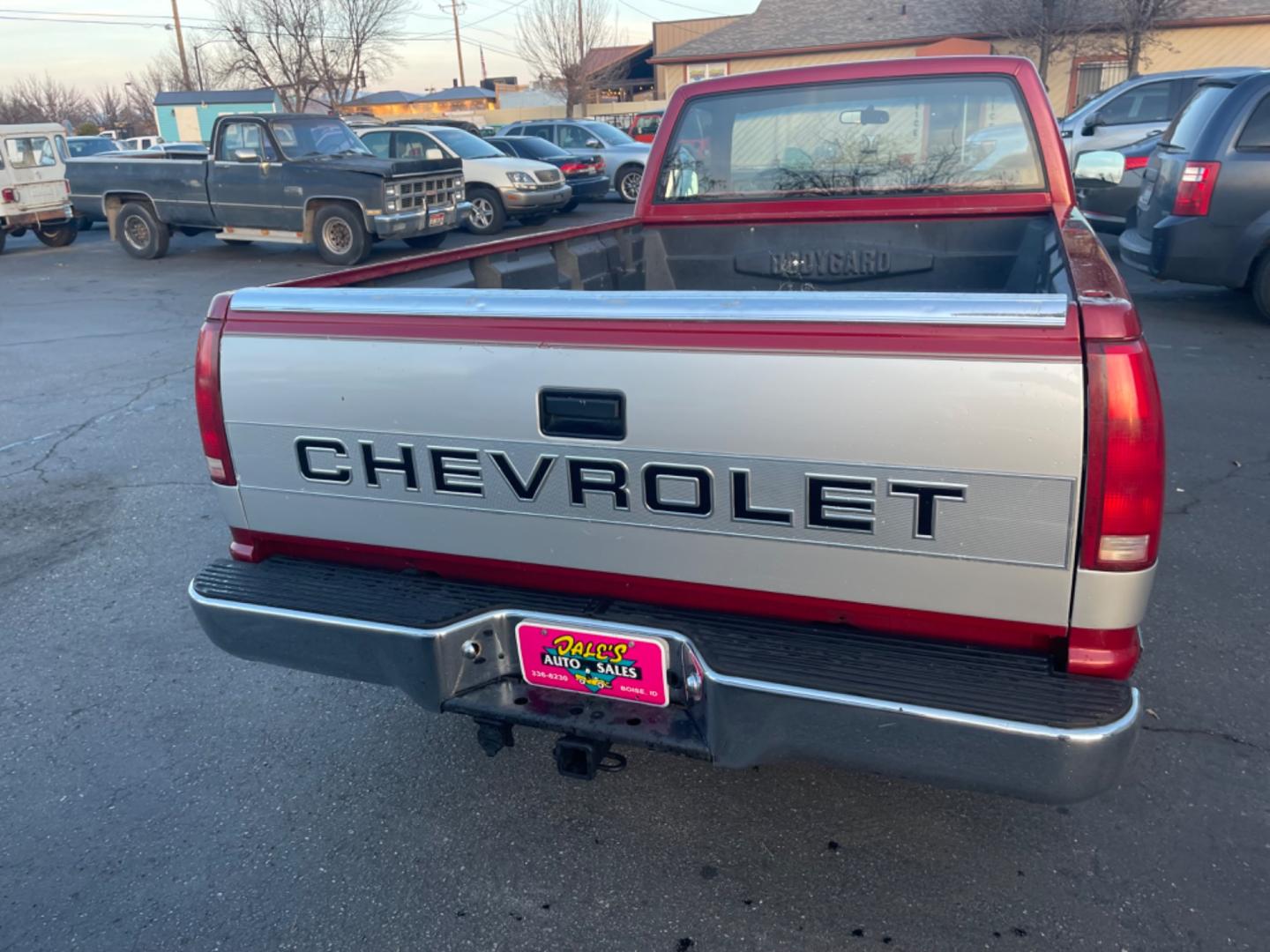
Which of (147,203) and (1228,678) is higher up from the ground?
(147,203)

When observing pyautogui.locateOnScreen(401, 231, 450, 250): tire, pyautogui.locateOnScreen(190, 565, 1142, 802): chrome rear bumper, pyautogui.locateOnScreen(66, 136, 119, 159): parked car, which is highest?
pyautogui.locateOnScreen(66, 136, 119, 159): parked car

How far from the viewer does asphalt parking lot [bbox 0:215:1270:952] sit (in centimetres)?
246

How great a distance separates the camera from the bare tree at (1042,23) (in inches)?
1031

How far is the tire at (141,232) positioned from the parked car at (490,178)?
3545 mm

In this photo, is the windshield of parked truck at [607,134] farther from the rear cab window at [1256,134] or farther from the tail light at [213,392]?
the tail light at [213,392]

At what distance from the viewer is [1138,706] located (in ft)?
6.56

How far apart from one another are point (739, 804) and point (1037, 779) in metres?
1.10

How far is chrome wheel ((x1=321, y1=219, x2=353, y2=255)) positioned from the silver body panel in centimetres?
1138

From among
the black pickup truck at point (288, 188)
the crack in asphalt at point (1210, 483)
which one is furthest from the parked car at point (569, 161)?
the crack in asphalt at point (1210, 483)

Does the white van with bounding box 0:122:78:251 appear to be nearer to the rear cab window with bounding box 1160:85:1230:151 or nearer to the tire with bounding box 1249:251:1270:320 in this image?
the rear cab window with bounding box 1160:85:1230:151

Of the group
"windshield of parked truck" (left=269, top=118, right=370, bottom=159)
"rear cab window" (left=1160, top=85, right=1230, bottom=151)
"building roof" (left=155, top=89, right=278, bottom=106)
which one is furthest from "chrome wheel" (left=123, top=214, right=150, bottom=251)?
"rear cab window" (left=1160, top=85, right=1230, bottom=151)

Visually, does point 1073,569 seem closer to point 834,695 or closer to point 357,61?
point 834,695

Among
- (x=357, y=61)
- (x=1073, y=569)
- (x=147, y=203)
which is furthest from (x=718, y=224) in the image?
(x=357, y=61)

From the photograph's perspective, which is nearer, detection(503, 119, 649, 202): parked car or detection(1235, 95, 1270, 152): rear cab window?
detection(1235, 95, 1270, 152): rear cab window
